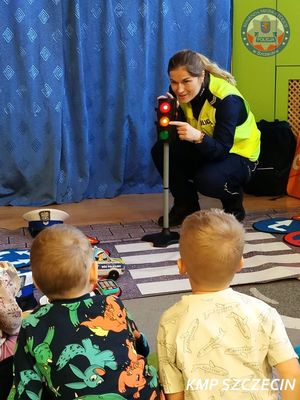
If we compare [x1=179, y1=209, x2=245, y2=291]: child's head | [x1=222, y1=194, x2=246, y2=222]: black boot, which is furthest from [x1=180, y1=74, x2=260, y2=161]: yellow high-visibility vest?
[x1=179, y1=209, x2=245, y2=291]: child's head

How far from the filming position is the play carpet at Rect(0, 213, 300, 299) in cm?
222

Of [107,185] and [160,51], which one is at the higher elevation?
[160,51]

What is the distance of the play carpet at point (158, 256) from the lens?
87.4 inches

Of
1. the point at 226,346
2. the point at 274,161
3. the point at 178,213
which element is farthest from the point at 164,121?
the point at 226,346

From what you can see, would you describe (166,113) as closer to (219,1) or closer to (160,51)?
(160,51)

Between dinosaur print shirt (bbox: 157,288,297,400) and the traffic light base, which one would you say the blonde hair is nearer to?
the traffic light base

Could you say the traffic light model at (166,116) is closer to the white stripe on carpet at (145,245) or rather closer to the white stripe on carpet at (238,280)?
the white stripe on carpet at (145,245)

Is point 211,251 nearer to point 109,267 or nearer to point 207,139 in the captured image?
point 109,267

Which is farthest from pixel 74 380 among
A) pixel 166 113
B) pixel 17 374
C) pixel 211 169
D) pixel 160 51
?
pixel 160 51

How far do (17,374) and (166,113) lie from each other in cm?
163

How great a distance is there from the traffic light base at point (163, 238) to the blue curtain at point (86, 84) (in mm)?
937

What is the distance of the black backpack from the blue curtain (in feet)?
1.73

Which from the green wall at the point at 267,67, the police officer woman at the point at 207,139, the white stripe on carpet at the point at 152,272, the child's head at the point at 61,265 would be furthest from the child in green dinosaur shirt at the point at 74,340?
the green wall at the point at 267,67

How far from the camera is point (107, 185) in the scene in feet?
11.9
